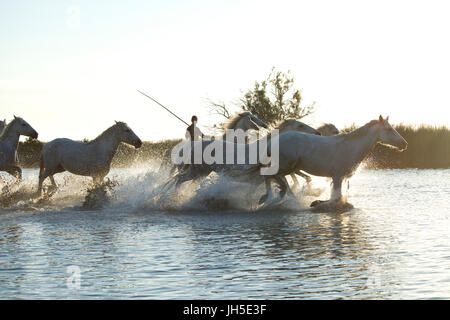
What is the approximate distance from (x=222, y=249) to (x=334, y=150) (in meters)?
5.47

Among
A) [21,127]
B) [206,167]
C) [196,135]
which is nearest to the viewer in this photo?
[206,167]

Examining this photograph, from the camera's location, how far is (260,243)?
9156 millimetres

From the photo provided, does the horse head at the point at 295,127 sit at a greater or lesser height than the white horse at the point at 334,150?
greater

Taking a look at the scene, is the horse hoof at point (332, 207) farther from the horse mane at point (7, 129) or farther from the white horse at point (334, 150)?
the horse mane at point (7, 129)

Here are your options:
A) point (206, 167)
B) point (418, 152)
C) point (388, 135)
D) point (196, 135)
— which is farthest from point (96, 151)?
point (418, 152)

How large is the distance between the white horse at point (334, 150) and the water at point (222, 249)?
0.72m

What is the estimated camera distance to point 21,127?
16875mm

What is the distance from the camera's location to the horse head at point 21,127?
16.8 meters

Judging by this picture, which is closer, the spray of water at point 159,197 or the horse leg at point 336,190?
the horse leg at point 336,190

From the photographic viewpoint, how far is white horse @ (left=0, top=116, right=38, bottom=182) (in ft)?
53.2

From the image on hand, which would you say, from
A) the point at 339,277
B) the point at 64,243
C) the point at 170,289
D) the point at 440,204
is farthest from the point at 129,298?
the point at 440,204

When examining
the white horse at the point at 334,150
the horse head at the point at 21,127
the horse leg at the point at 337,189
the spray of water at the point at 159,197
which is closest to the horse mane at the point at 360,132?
the white horse at the point at 334,150

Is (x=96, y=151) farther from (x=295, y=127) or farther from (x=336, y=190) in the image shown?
(x=336, y=190)

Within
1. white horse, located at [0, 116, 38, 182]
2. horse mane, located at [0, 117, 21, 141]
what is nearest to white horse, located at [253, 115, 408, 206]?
white horse, located at [0, 116, 38, 182]
